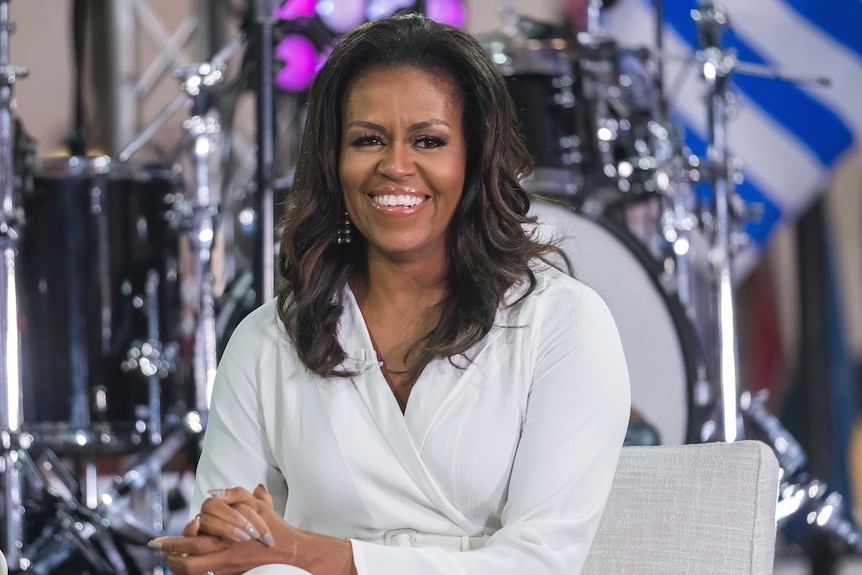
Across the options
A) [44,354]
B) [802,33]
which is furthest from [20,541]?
[802,33]

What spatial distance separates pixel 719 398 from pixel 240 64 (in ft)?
6.34

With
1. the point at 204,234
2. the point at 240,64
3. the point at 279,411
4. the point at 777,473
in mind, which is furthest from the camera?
the point at 240,64

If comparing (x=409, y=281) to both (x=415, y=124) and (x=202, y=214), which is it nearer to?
(x=415, y=124)

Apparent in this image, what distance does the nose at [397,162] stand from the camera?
1600mm

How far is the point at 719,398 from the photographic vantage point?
151 inches

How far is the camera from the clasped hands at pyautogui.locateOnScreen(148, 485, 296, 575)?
54.5 inches

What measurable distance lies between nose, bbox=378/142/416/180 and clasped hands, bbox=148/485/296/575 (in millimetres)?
472

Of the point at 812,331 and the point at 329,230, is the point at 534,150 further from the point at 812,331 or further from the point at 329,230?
the point at 329,230

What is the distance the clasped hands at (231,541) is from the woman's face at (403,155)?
432 mm

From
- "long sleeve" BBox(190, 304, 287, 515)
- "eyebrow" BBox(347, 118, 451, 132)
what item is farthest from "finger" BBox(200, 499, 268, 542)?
"eyebrow" BBox(347, 118, 451, 132)

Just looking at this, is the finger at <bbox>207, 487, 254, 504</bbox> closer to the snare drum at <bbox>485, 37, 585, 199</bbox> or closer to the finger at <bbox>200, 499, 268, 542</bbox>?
the finger at <bbox>200, 499, 268, 542</bbox>

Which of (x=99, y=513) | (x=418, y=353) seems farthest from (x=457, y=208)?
(x=99, y=513)

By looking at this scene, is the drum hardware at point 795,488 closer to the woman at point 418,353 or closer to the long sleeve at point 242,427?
the woman at point 418,353

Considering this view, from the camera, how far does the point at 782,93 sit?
418 cm
